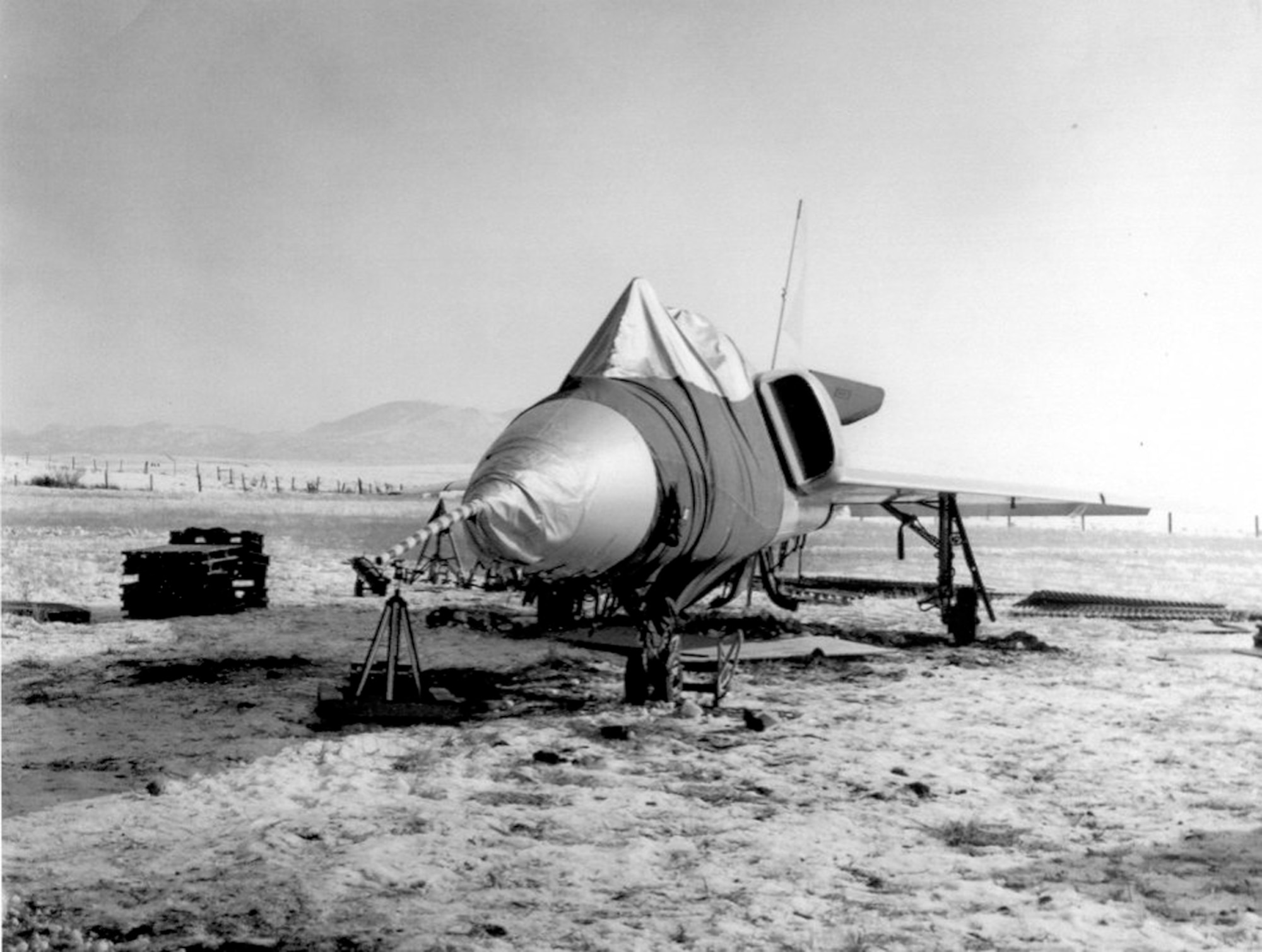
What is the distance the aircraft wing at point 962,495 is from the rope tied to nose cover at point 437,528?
4301 mm

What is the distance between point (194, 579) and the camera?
13844 millimetres

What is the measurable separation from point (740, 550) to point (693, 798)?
2.50m

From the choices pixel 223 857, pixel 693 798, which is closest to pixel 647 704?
pixel 693 798

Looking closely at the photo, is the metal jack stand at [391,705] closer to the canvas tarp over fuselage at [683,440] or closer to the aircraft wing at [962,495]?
the canvas tarp over fuselage at [683,440]

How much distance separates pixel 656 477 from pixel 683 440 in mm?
603

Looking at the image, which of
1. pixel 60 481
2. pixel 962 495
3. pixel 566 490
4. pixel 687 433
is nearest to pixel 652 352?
pixel 687 433

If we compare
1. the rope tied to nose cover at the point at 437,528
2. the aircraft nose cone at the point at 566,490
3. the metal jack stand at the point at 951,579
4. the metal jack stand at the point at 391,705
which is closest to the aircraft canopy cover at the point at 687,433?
the aircraft nose cone at the point at 566,490

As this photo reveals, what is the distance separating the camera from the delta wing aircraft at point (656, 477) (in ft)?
16.6

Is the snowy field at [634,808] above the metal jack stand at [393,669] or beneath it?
beneath

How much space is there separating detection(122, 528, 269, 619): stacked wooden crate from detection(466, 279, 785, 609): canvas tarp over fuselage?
9168 millimetres

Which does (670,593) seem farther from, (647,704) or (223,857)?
(223,857)

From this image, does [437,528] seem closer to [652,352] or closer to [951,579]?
[652,352]

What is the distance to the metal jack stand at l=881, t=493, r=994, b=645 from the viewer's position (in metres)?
12.0

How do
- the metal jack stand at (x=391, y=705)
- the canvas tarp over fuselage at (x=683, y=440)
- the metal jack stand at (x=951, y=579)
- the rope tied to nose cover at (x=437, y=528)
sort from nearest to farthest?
the rope tied to nose cover at (x=437, y=528), the canvas tarp over fuselage at (x=683, y=440), the metal jack stand at (x=391, y=705), the metal jack stand at (x=951, y=579)
